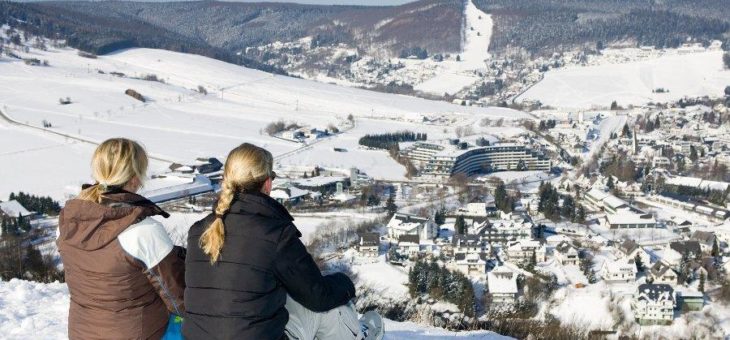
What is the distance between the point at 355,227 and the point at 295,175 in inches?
174

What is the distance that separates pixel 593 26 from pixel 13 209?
4382 cm

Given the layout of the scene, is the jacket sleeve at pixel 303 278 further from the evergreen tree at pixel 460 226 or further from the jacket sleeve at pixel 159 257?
the evergreen tree at pixel 460 226

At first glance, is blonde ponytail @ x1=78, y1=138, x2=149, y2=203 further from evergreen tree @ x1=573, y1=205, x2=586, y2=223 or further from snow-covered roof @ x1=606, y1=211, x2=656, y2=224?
evergreen tree @ x1=573, y1=205, x2=586, y2=223

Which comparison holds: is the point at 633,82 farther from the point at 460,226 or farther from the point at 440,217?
the point at 460,226

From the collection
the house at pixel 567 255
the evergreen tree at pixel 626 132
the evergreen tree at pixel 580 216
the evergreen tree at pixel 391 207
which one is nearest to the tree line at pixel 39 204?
the evergreen tree at pixel 391 207

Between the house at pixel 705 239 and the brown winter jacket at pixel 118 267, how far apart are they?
850 cm

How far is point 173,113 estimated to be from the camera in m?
19.8

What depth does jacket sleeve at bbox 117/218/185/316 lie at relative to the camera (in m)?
1.17

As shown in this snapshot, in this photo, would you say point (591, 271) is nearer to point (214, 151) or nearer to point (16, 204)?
point (16, 204)

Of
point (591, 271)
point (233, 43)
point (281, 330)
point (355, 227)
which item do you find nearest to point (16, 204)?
point (355, 227)

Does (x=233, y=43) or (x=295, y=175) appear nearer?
(x=295, y=175)

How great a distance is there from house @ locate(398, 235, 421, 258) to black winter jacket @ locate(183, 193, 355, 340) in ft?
22.6

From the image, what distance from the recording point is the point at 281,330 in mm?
1215

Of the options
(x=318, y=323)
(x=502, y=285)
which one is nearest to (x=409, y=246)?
(x=502, y=285)
